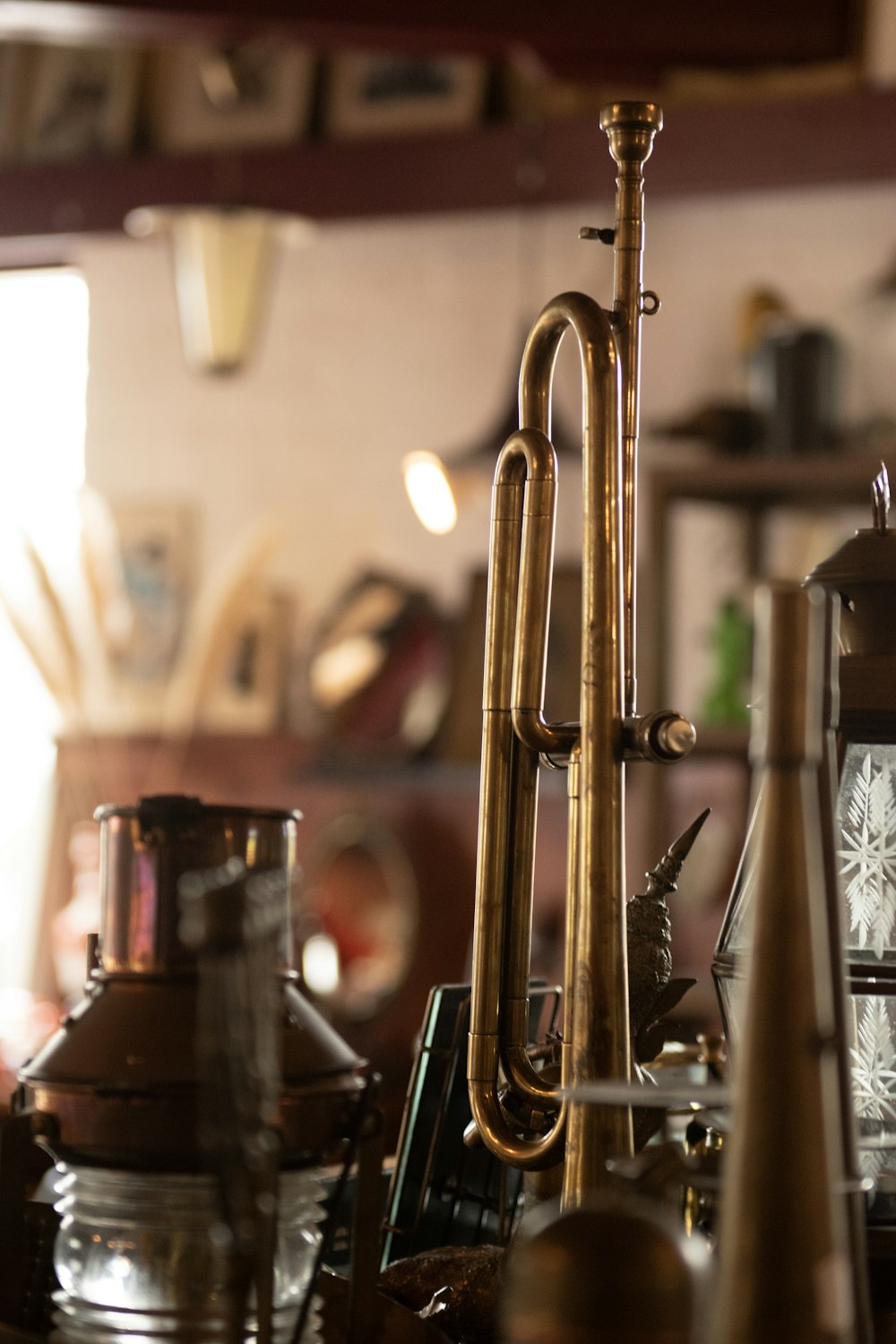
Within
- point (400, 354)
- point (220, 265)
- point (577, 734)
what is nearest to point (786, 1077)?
point (577, 734)

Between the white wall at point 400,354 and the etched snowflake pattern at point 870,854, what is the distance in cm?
328

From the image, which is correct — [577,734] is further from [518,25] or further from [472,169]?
[472,169]

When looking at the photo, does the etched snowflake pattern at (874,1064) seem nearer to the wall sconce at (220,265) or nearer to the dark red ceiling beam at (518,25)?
the dark red ceiling beam at (518,25)

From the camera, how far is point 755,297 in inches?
158

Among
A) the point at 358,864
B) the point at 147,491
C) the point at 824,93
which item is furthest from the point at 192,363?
the point at 824,93

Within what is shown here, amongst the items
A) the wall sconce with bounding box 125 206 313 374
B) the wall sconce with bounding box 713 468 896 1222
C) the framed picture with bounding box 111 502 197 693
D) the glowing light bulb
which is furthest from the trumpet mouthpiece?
the framed picture with bounding box 111 502 197 693

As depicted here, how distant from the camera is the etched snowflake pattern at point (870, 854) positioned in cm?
78

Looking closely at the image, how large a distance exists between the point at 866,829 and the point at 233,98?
414 cm

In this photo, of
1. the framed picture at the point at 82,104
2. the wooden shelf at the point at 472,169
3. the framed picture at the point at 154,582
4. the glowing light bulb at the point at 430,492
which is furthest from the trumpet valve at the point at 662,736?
the framed picture at the point at 82,104

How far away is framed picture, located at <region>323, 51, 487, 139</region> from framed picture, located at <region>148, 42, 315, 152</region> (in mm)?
91

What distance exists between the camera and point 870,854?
79 centimetres

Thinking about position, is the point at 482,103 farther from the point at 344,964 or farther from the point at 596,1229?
the point at 596,1229

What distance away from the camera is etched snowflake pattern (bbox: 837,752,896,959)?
782mm

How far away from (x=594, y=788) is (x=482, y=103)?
3.91m
